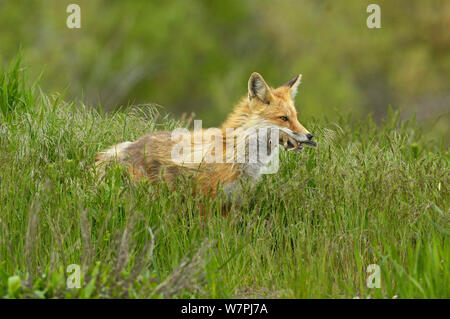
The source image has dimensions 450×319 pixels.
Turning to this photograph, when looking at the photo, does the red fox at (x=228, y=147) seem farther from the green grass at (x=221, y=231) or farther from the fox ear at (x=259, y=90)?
the green grass at (x=221, y=231)

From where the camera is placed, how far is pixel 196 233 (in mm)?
5805

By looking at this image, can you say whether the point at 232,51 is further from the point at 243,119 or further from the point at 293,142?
the point at 293,142

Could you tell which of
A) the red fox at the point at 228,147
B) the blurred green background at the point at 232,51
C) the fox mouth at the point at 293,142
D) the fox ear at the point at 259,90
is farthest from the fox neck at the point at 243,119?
the blurred green background at the point at 232,51

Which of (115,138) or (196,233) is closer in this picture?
(196,233)

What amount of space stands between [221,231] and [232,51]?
39.3 m

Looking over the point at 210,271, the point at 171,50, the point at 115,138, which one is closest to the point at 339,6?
the point at 171,50

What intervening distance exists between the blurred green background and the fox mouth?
18176mm

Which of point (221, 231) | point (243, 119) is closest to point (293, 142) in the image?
point (243, 119)

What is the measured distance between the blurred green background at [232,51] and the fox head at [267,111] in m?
17.9

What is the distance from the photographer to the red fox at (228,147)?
6.66 meters
